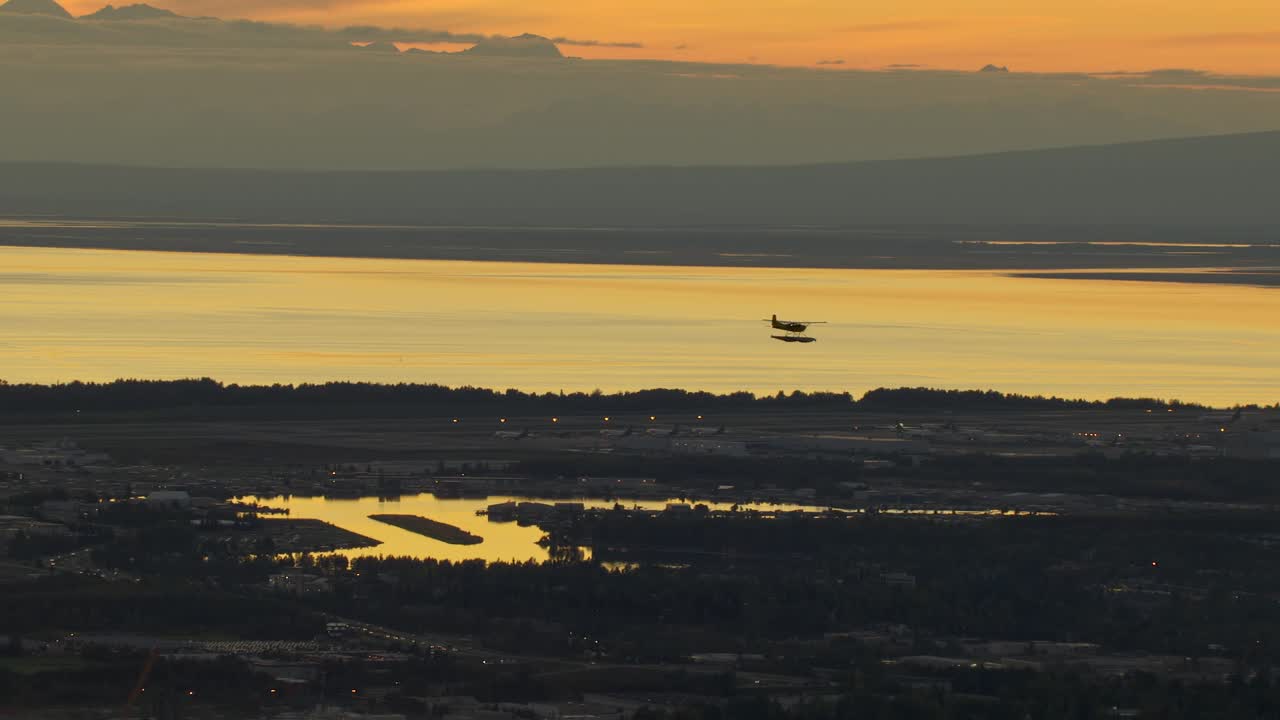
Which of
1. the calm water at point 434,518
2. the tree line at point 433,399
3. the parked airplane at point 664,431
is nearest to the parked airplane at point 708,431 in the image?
the parked airplane at point 664,431

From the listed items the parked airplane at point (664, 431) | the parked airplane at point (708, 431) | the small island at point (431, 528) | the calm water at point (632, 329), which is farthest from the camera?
the calm water at point (632, 329)

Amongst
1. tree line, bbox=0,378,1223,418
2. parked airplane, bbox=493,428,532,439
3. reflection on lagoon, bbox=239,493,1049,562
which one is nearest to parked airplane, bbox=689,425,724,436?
parked airplane, bbox=493,428,532,439

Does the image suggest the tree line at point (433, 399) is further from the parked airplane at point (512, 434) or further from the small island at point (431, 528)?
the small island at point (431, 528)

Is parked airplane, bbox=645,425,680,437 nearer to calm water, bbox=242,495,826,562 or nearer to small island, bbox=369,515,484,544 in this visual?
calm water, bbox=242,495,826,562

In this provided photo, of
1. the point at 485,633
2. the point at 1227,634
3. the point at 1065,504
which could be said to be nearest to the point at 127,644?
the point at 485,633

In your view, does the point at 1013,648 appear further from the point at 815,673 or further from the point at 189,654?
the point at 189,654
